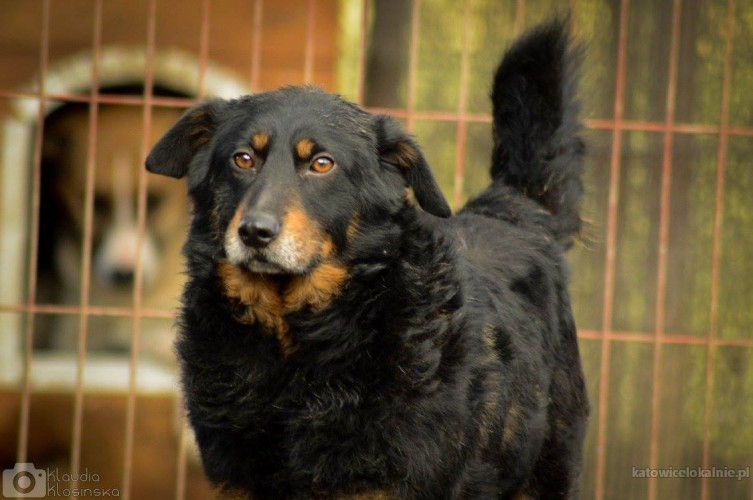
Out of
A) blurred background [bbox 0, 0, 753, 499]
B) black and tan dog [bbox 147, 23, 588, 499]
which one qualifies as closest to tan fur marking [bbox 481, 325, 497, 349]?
black and tan dog [bbox 147, 23, 588, 499]

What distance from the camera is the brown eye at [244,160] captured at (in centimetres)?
309

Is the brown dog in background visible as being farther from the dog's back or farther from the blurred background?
the dog's back

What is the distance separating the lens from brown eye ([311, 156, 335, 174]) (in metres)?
3.08

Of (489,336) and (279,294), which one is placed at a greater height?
(279,294)

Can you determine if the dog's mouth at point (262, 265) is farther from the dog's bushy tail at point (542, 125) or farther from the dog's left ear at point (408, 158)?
the dog's bushy tail at point (542, 125)

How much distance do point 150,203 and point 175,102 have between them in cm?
361

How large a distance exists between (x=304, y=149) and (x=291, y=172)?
92 millimetres

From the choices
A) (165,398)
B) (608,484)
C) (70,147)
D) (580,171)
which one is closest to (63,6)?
(70,147)

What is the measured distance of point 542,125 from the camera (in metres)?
4.16


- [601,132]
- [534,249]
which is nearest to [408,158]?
[534,249]

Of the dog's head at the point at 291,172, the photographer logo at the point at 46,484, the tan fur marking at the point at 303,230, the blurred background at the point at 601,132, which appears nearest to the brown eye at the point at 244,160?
the dog's head at the point at 291,172

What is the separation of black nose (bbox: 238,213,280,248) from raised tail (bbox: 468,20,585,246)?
148 centimetres

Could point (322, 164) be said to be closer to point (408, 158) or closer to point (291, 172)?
point (291, 172)

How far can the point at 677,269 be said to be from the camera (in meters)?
6.31
